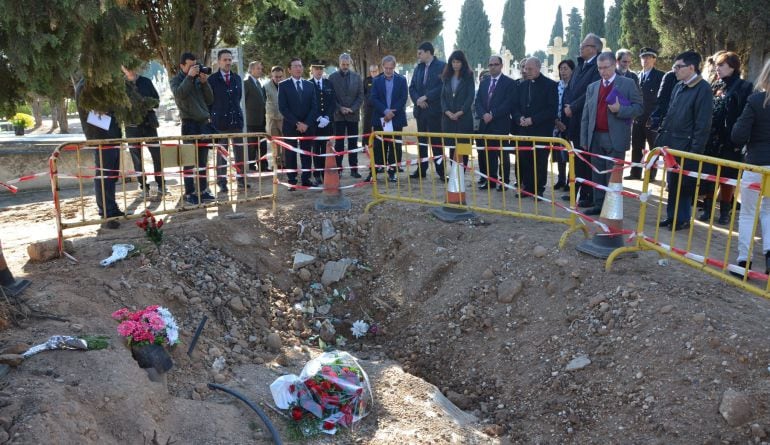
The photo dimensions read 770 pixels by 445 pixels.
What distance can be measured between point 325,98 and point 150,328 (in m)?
5.67

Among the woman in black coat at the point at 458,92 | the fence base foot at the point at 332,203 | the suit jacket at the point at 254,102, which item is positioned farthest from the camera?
the suit jacket at the point at 254,102

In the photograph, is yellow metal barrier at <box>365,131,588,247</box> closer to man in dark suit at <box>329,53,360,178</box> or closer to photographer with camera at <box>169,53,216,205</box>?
man in dark suit at <box>329,53,360,178</box>

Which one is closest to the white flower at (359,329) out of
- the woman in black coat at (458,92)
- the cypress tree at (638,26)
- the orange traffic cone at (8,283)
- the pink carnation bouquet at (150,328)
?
the pink carnation bouquet at (150,328)

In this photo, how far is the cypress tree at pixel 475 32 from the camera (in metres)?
54.8

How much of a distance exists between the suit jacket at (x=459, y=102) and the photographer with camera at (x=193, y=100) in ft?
10.8

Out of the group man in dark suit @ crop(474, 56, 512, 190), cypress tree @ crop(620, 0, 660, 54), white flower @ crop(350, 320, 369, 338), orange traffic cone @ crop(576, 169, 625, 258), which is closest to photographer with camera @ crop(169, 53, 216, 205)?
white flower @ crop(350, 320, 369, 338)

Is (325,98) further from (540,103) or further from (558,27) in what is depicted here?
(558,27)

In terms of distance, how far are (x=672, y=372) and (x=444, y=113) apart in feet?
17.7

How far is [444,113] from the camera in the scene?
8.74 metres

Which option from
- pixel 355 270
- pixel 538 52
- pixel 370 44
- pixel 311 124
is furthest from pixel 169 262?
pixel 538 52

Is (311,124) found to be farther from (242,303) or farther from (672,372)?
(672,372)

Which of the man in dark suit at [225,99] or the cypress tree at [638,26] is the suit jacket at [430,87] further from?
→ the cypress tree at [638,26]

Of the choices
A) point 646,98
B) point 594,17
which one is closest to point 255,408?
point 646,98

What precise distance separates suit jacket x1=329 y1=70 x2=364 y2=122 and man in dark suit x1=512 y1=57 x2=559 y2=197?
2519mm
